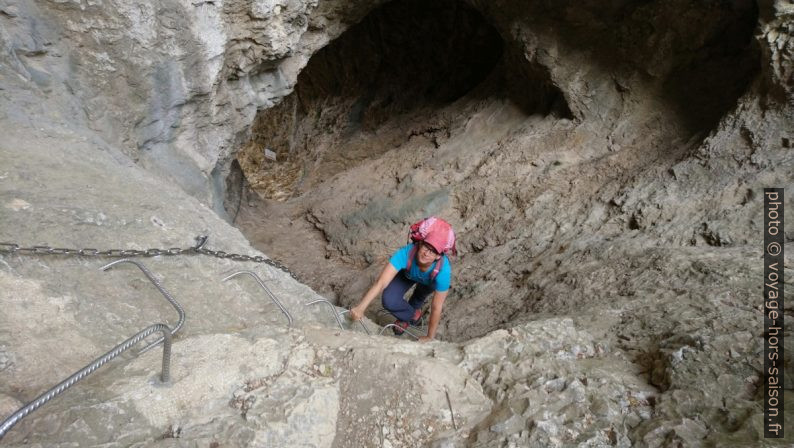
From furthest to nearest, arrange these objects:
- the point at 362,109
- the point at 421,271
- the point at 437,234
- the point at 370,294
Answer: the point at 362,109 → the point at 421,271 → the point at 437,234 → the point at 370,294

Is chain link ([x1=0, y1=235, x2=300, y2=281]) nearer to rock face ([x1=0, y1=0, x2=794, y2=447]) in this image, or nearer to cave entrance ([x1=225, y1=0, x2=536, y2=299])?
rock face ([x1=0, y1=0, x2=794, y2=447])

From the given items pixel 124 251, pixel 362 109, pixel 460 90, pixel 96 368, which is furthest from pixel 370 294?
pixel 362 109

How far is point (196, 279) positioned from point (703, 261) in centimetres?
250

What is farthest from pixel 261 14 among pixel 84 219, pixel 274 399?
pixel 274 399

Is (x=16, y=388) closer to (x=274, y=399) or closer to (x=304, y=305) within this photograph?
(x=274, y=399)

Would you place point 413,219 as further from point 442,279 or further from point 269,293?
point 269,293

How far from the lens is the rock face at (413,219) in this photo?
4.50 feet

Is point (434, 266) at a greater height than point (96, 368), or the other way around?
point (434, 266)

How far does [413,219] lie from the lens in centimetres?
487

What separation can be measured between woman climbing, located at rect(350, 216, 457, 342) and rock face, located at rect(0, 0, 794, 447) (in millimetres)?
331

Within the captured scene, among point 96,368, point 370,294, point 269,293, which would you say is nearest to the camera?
point 96,368

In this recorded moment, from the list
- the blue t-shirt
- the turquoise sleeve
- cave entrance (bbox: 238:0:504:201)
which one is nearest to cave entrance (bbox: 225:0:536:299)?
cave entrance (bbox: 238:0:504:201)

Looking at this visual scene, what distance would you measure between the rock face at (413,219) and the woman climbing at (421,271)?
13.0 inches

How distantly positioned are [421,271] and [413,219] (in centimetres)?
189
